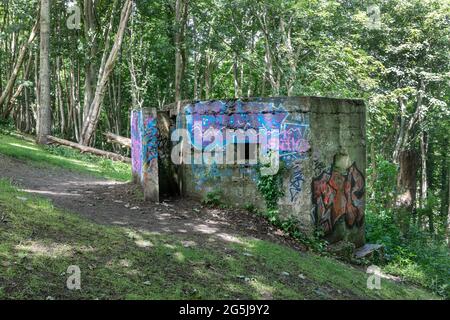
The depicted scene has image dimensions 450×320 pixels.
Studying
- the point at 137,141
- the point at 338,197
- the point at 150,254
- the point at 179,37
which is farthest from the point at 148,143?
the point at 179,37

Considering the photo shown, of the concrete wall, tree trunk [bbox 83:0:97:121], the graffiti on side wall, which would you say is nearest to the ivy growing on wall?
the graffiti on side wall

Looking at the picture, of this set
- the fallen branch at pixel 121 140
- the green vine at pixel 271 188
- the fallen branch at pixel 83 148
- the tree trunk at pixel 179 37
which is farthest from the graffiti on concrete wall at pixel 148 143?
the tree trunk at pixel 179 37

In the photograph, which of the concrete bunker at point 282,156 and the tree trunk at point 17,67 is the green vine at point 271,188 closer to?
the concrete bunker at point 282,156

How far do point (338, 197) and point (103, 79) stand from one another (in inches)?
489

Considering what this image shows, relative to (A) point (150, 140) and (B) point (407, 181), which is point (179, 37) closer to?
(B) point (407, 181)

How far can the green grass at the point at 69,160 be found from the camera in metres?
14.3

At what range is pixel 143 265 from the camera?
19.4 feet

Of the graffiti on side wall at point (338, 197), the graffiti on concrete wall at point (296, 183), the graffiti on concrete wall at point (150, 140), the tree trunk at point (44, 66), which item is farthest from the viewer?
the tree trunk at point (44, 66)

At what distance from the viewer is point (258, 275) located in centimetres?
647

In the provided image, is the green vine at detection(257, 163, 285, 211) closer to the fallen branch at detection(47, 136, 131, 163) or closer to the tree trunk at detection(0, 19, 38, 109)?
the fallen branch at detection(47, 136, 131, 163)

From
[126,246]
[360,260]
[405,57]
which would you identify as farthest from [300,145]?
[405,57]

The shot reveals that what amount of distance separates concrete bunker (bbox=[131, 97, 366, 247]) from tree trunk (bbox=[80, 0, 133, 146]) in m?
8.80

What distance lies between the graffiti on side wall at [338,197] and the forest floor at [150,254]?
0.94 meters

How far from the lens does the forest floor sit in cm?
521
